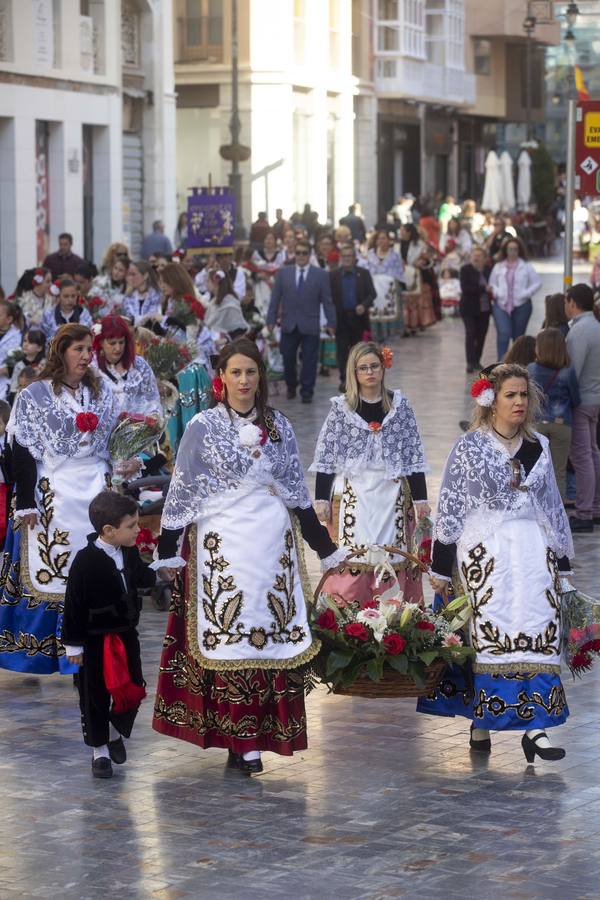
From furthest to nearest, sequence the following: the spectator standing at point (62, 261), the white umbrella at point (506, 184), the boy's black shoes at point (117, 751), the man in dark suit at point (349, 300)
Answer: the white umbrella at point (506, 184)
the spectator standing at point (62, 261)
the man in dark suit at point (349, 300)
the boy's black shoes at point (117, 751)

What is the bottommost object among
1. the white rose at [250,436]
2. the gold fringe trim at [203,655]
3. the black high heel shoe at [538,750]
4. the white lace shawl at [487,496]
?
the black high heel shoe at [538,750]

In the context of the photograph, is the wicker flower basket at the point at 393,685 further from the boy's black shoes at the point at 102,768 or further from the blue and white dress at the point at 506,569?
the boy's black shoes at the point at 102,768

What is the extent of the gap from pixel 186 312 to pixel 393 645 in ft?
28.7

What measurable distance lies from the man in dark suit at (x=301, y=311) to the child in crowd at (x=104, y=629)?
46.9 feet

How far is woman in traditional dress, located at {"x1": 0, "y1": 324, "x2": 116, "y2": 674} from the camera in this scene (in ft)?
31.1

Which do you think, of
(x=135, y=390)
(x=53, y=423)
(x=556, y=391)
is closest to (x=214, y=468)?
(x=53, y=423)

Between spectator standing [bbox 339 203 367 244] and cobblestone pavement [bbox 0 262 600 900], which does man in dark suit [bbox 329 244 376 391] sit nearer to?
cobblestone pavement [bbox 0 262 600 900]

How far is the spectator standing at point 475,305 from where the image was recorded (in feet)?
82.4

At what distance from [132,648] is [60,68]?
1096 inches

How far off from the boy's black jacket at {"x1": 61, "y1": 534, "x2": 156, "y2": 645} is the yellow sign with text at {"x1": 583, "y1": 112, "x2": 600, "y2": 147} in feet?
42.5

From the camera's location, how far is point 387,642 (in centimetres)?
782

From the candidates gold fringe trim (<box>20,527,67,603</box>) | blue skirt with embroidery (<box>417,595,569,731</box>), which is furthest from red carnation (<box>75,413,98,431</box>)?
blue skirt with embroidery (<box>417,595,569,731</box>)

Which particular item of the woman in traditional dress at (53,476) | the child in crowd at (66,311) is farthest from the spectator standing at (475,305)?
the woman in traditional dress at (53,476)

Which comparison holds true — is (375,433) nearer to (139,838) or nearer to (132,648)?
(132,648)
